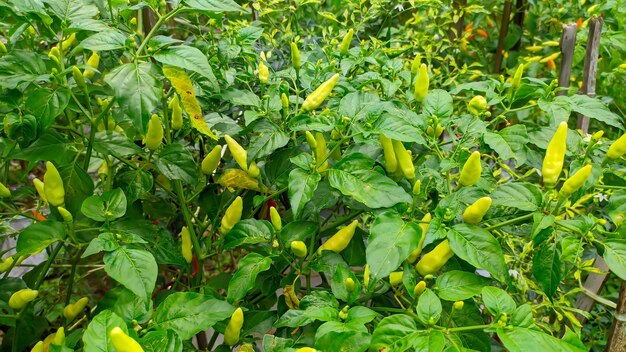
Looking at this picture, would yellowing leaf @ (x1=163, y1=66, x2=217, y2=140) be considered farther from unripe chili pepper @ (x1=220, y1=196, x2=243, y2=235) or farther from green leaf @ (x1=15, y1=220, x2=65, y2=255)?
green leaf @ (x1=15, y1=220, x2=65, y2=255)

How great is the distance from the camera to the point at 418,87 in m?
1.01

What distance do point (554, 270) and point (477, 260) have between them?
10cm

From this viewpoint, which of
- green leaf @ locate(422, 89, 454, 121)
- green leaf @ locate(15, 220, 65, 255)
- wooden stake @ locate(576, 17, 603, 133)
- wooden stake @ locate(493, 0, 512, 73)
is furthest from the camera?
wooden stake @ locate(493, 0, 512, 73)

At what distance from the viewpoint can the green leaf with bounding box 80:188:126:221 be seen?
88 centimetres

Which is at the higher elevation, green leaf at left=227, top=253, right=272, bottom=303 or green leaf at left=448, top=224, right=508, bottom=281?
green leaf at left=448, top=224, right=508, bottom=281

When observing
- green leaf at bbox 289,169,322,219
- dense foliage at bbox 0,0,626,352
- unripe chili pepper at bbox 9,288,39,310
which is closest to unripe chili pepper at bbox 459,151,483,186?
dense foliage at bbox 0,0,626,352

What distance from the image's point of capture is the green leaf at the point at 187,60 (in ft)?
2.75

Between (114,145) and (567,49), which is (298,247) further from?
(567,49)

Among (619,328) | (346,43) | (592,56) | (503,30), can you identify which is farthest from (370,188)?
(503,30)

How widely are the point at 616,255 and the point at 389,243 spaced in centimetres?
28

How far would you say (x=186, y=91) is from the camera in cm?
91

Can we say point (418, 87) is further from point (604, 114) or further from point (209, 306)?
point (209, 306)

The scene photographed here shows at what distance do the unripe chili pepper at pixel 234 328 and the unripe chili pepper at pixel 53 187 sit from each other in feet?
1.08

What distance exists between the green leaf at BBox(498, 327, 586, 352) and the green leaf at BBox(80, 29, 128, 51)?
0.61m
